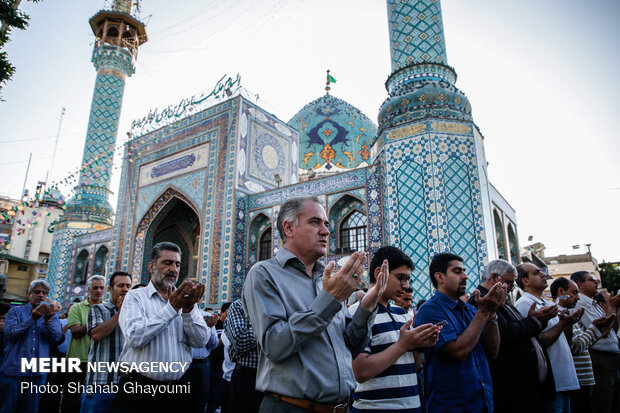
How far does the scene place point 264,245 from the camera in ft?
40.7

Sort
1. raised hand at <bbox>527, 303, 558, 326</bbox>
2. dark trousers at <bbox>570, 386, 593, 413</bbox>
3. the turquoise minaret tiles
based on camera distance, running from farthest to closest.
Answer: the turquoise minaret tiles, dark trousers at <bbox>570, 386, 593, 413</bbox>, raised hand at <bbox>527, 303, 558, 326</bbox>

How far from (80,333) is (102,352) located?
3.17 ft

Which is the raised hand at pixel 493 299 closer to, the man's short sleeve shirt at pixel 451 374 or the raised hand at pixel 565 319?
the man's short sleeve shirt at pixel 451 374

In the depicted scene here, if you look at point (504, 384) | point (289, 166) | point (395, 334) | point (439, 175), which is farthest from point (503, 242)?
point (395, 334)

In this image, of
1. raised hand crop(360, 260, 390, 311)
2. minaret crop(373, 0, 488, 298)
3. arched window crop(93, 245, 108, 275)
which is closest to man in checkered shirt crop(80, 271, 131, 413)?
raised hand crop(360, 260, 390, 311)

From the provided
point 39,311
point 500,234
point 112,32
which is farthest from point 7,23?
point 112,32

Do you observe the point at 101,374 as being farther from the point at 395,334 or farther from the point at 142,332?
the point at 395,334

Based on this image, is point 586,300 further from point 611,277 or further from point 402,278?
point 611,277

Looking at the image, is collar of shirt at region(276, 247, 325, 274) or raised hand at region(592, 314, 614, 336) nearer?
collar of shirt at region(276, 247, 325, 274)

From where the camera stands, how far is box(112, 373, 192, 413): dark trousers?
221 centimetres

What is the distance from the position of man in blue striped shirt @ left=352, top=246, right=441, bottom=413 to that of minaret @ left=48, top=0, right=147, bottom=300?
1725cm

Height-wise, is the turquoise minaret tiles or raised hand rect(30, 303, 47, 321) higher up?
the turquoise minaret tiles

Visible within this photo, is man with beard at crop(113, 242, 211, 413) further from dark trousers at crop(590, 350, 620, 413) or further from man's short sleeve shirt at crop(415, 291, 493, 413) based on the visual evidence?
dark trousers at crop(590, 350, 620, 413)

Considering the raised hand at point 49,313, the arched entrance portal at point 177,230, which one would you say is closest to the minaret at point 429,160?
the raised hand at point 49,313
